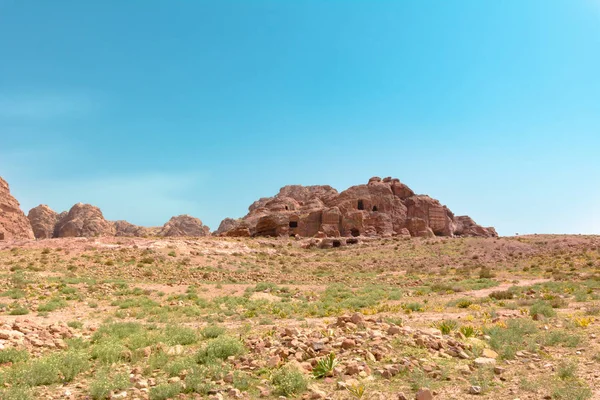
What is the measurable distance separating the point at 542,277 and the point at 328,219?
3315 centimetres

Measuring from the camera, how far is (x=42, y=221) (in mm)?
78188

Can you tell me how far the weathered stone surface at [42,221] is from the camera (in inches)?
3024

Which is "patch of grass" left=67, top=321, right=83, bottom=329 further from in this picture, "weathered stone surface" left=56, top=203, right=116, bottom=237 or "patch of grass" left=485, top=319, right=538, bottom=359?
"weathered stone surface" left=56, top=203, right=116, bottom=237

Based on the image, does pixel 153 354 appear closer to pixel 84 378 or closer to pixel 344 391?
pixel 84 378

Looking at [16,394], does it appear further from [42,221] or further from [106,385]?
[42,221]

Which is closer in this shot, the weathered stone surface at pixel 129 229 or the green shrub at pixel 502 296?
the green shrub at pixel 502 296

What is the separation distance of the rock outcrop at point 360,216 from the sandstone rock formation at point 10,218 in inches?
955

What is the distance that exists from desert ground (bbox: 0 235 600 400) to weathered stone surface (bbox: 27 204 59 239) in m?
56.2

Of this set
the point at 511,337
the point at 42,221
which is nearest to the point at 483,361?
the point at 511,337

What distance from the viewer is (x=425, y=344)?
27.1 ft

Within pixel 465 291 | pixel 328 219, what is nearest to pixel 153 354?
pixel 465 291

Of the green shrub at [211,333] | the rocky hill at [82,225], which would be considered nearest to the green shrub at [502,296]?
the green shrub at [211,333]

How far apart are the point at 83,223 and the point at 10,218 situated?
94.2 feet

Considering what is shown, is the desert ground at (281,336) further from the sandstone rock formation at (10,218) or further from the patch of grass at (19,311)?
the sandstone rock formation at (10,218)
